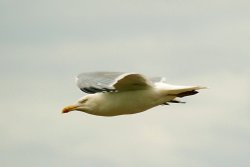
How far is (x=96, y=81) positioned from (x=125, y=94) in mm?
792

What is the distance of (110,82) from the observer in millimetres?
24797

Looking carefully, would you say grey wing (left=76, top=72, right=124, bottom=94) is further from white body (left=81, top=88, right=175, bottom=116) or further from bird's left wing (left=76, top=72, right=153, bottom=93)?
white body (left=81, top=88, right=175, bottom=116)

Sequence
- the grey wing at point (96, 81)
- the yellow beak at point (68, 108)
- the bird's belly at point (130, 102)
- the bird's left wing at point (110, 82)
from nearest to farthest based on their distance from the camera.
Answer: the bird's left wing at point (110, 82)
the grey wing at point (96, 81)
the bird's belly at point (130, 102)
the yellow beak at point (68, 108)

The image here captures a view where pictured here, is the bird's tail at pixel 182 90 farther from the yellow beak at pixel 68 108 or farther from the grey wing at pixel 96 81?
the yellow beak at pixel 68 108

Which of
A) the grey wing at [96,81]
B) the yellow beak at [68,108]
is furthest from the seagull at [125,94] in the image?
the yellow beak at [68,108]

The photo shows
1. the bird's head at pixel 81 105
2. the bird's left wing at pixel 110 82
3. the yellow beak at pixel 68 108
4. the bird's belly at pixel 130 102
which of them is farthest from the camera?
the yellow beak at pixel 68 108

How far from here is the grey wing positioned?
2505cm

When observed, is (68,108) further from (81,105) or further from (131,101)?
(131,101)

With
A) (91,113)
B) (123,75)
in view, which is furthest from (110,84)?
(91,113)

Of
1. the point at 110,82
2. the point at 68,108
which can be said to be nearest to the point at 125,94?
the point at 110,82

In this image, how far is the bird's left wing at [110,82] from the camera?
24656 mm

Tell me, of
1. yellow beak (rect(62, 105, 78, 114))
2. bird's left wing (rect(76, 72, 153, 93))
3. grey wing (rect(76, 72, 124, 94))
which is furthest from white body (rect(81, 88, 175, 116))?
yellow beak (rect(62, 105, 78, 114))

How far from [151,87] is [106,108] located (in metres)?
1.23

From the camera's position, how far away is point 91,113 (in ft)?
87.6
